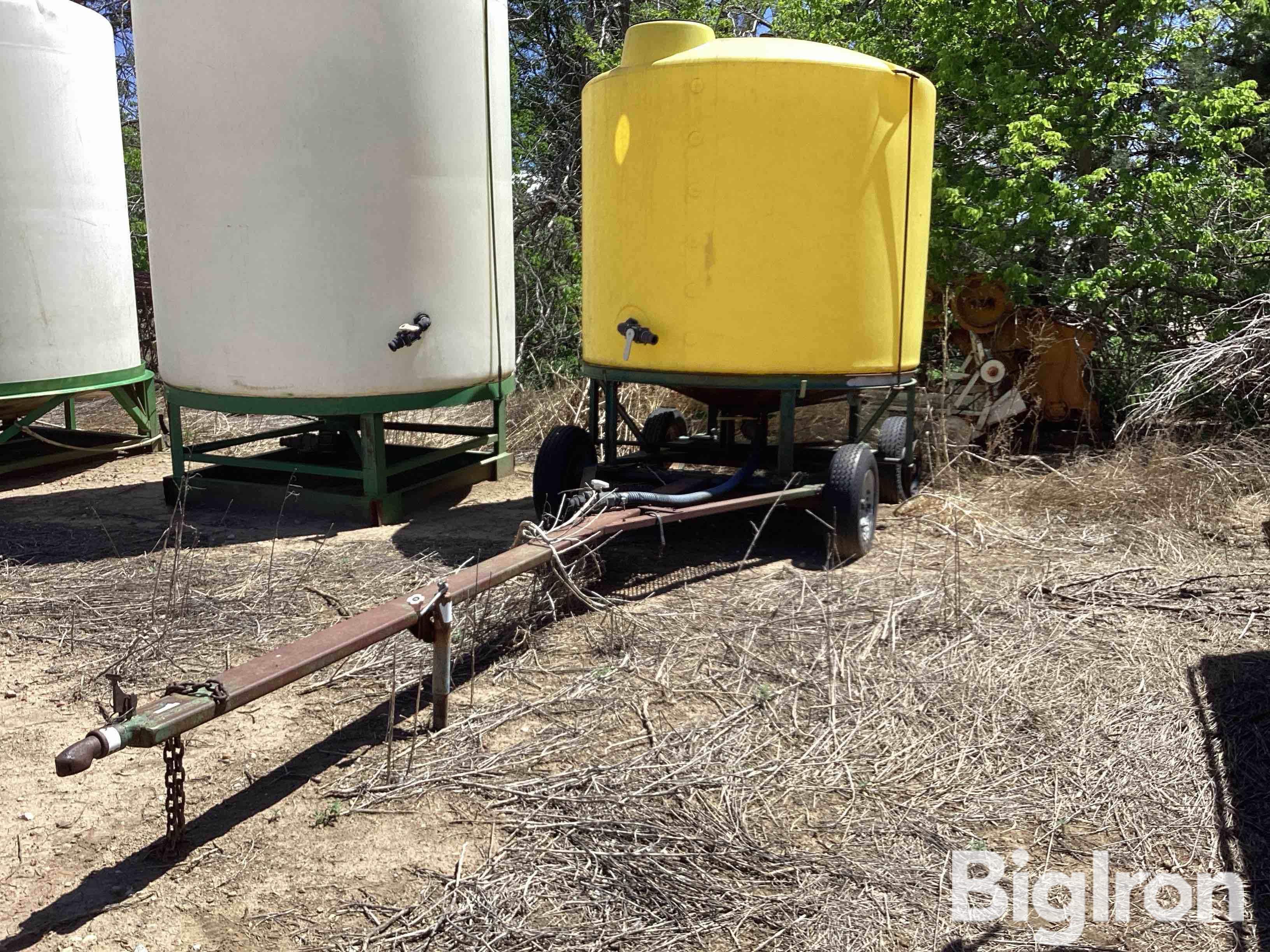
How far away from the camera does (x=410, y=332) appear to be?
638 cm

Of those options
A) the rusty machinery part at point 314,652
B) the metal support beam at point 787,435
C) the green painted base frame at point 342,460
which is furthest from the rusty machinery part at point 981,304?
the rusty machinery part at point 314,652

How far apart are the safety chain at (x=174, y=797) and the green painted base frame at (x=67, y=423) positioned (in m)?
6.10

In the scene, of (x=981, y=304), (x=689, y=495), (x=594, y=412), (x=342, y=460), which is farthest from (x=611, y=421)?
(x=981, y=304)

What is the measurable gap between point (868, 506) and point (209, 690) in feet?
13.2

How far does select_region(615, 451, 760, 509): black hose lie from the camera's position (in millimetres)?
4852

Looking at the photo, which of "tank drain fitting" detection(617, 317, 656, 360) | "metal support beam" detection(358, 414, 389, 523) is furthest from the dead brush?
"metal support beam" detection(358, 414, 389, 523)

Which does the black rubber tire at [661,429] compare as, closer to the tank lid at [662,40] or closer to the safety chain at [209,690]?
the tank lid at [662,40]

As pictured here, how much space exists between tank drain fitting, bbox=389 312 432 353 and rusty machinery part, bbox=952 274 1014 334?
437cm

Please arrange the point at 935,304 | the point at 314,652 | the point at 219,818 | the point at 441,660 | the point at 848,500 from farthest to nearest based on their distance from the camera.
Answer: the point at 935,304 < the point at 848,500 < the point at 441,660 < the point at 219,818 < the point at 314,652

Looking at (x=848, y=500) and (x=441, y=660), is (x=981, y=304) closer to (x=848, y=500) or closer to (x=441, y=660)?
(x=848, y=500)

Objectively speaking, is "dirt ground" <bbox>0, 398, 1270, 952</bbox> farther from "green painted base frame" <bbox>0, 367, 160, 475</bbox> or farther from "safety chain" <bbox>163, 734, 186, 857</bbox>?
"green painted base frame" <bbox>0, 367, 160, 475</bbox>

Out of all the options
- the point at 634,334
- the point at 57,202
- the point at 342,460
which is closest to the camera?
the point at 634,334

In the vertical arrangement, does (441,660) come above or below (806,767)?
above

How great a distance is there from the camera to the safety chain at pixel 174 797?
8.44 ft
